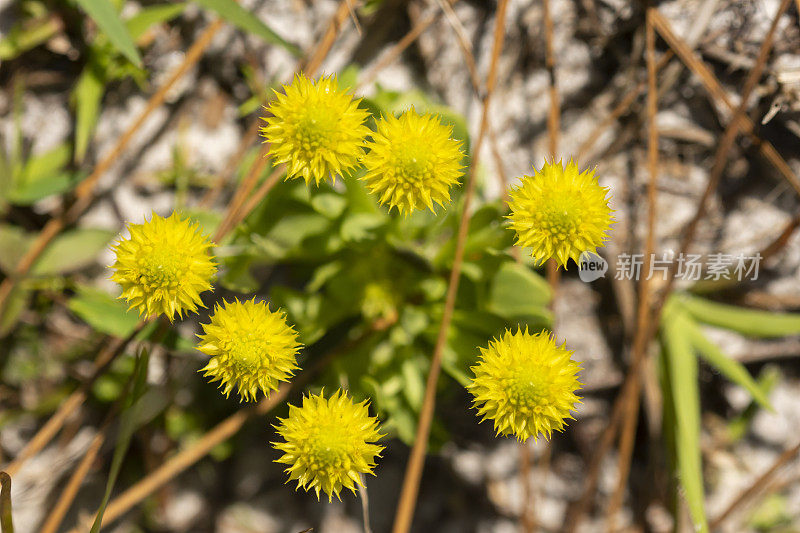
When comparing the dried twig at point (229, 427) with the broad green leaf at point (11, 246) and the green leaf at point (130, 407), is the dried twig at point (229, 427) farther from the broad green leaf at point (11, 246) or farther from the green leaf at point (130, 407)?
the broad green leaf at point (11, 246)

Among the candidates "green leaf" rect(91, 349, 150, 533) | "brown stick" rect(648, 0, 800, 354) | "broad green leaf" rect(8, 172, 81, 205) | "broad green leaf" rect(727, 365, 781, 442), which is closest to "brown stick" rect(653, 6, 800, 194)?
"brown stick" rect(648, 0, 800, 354)

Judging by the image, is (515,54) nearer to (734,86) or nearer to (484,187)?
(484,187)

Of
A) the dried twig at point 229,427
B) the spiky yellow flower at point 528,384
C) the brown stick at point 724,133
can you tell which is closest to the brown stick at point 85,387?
the dried twig at point 229,427

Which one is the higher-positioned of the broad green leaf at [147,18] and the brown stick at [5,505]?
the broad green leaf at [147,18]

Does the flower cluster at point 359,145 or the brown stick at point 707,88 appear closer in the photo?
the flower cluster at point 359,145

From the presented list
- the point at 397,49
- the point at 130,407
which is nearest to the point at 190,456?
the point at 130,407

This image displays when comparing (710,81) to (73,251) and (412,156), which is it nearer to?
(412,156)
